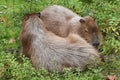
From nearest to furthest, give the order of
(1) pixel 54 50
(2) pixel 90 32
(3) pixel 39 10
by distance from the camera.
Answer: (1) pixel 54 50 < (2) pixel 90 32 < (3) pixel 39 10

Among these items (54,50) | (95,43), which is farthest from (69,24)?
(54,50)

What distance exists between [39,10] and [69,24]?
4.67ft

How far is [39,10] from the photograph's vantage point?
30.7ft

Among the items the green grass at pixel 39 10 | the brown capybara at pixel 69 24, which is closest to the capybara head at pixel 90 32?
the brown capybara at pixel 69 24

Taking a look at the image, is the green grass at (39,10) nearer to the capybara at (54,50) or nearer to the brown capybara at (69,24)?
the capybara at (54,50)

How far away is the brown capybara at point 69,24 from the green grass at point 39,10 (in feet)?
0.95

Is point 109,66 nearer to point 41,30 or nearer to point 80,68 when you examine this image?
point 80,68

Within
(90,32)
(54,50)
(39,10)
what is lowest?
(54,50)

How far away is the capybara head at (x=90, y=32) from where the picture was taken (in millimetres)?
7582

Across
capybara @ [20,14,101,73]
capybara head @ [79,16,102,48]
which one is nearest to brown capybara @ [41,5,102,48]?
capybara head @ [79,16,102,48]

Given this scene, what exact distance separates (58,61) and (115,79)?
3.29ft

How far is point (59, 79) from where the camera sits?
661cm

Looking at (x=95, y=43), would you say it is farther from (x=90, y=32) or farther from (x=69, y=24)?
(x=69, y=24)

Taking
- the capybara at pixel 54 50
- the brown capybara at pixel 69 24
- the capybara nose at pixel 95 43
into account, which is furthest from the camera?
the brown capybara at pixel 69 24
